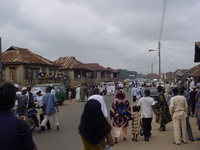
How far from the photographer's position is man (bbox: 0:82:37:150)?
8.41 ft

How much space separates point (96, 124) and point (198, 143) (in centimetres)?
500

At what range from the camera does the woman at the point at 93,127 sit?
11.6ft

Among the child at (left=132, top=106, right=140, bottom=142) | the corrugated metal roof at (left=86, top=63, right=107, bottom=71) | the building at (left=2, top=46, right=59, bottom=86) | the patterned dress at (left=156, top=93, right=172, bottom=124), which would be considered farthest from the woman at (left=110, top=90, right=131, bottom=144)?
the corrugated metal roof at (left=86, top=63, right=107, bottom=71)

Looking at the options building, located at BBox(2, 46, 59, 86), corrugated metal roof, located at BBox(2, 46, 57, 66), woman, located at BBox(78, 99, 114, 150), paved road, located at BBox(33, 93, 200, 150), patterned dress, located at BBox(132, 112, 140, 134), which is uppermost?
corrugated metal roof, located at BBox(2, 46, 57, 66)

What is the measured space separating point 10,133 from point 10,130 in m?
0.03

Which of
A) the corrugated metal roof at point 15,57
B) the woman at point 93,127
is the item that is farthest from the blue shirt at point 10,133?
the corrugated metal roof at point 15,57

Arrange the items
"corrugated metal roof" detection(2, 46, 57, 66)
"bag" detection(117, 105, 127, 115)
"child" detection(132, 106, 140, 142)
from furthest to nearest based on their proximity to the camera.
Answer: "corrugated metal roof" detection(2, 46, 57, 66), "child" detection(132, 106, 140, 142), "bag" detection(117, 105, 127, 115)

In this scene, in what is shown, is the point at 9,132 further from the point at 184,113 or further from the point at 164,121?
the point at 164,121

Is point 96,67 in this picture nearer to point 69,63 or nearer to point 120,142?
point 69,63

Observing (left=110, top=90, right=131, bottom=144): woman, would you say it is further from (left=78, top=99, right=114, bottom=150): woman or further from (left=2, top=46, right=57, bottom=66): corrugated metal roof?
(left=2, top=46, right=57, bottom=66): corrugated metal roof

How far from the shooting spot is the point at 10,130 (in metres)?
2.57

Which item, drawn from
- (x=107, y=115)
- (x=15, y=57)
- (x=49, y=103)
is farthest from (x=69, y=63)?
(x=107, y=115)

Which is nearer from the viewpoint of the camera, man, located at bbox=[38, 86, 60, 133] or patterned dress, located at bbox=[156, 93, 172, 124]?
patterned dress, located at bbox=[156, 93, 172, 124]

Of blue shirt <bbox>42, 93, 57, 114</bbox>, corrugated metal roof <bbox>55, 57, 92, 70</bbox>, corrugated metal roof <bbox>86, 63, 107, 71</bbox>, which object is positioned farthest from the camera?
corrugated metal roof <bbox>86, 63, 107, 71</bbox>
